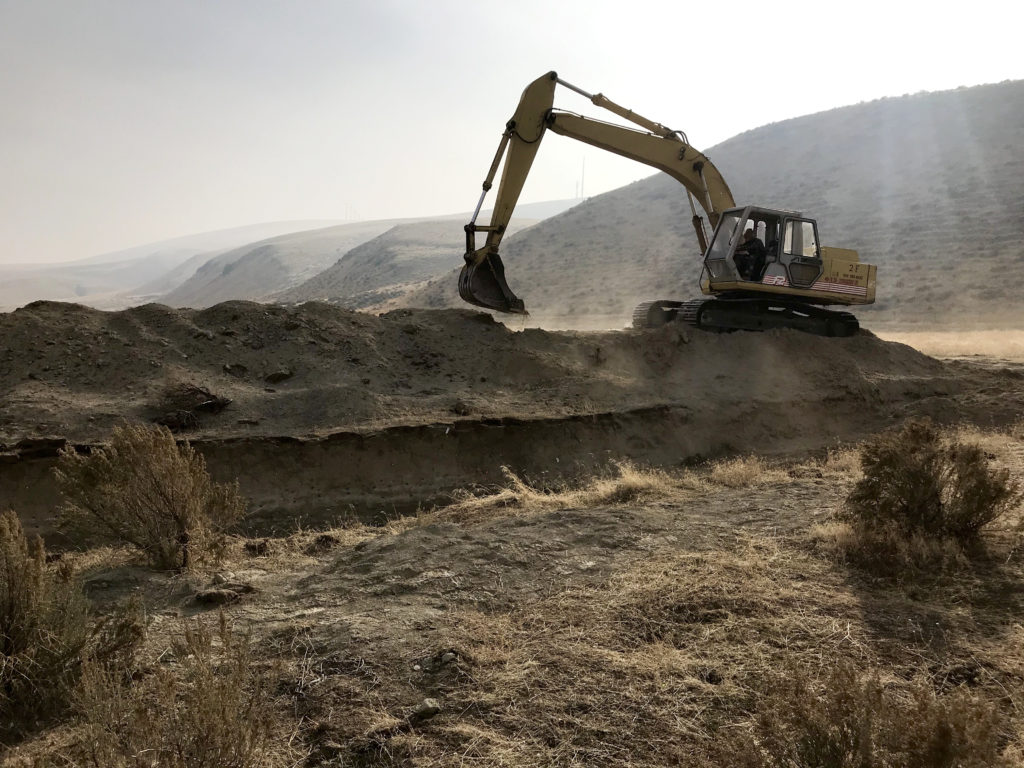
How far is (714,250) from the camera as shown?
13.3 metres

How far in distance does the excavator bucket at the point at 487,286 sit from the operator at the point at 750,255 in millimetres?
4283

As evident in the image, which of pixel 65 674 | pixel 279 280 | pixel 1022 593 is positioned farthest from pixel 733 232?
pixel 279 280

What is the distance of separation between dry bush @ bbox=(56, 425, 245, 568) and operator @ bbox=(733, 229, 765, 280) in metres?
10.1

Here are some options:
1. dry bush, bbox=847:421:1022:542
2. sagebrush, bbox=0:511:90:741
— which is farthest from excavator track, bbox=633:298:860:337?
sagebrush, bbox=0:511:90:741

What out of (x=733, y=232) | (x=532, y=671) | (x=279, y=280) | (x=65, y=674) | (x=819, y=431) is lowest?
(x=819, y=431)

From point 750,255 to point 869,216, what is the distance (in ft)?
102

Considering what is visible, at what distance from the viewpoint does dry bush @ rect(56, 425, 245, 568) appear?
5.46 metres

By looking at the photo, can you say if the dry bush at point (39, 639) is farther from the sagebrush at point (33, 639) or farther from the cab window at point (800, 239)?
the cab window at point (800, 239)

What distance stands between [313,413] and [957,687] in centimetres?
737

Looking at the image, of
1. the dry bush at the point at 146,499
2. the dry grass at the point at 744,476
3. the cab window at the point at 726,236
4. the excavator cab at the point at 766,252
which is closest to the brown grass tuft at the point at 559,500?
the dry grass at the point at 744,476

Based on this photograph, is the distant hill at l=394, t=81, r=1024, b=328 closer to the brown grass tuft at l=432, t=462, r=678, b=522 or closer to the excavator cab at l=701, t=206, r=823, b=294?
the excavator cab at l=701, t=206, r=823, b=294

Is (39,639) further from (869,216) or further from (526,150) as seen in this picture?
(869,216)

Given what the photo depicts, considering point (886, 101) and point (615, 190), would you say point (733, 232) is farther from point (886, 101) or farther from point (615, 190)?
point (886, 101)

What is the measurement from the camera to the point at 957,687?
3.43m
